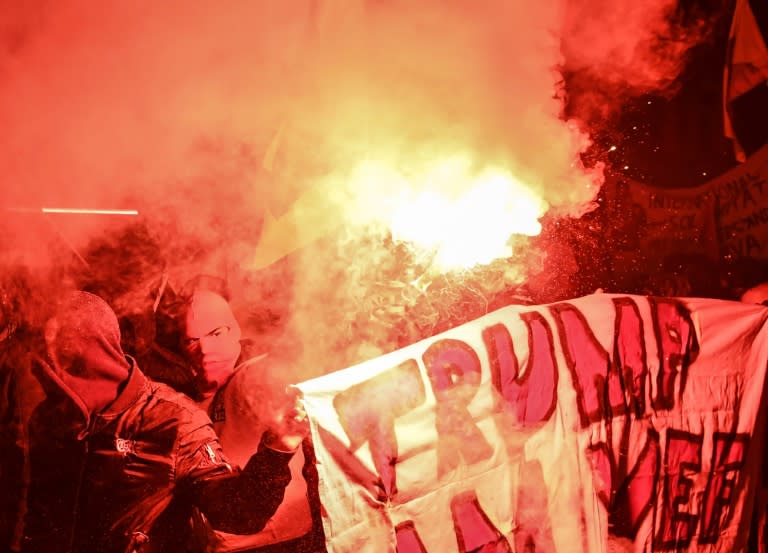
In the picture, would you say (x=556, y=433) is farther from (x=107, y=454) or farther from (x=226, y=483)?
(x=107, y=454)

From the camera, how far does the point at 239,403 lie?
271 centimetres

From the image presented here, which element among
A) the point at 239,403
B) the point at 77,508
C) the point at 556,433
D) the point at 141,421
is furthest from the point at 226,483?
the point at 556,433

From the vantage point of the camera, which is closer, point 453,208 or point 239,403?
point 239,403

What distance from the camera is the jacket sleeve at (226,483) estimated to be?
101 inches

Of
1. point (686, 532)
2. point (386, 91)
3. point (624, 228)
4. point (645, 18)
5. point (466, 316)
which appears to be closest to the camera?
point (686, 532)

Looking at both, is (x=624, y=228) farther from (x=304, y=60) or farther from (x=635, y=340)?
(x=304, y=60)

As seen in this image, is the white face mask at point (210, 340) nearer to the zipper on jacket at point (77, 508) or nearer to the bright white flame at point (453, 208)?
the zipper on jacket at point (77, 508)

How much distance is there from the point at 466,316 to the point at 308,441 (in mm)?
1299

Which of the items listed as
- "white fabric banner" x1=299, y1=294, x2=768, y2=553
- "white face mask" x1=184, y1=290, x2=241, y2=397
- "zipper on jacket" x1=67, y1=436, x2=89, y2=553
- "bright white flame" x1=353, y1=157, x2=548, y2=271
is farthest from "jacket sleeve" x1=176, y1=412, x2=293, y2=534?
"bright white flame" x1=353, y1=157, x2=548, y2=271

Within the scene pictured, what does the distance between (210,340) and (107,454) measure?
2.36 feet

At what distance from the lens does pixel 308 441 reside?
9.32 feet

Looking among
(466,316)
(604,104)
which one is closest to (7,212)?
(466,316)

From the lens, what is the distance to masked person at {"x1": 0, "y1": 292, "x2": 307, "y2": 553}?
2406 mm

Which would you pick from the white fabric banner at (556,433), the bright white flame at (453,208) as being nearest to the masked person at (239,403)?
the white fabric banner at (556,433)
